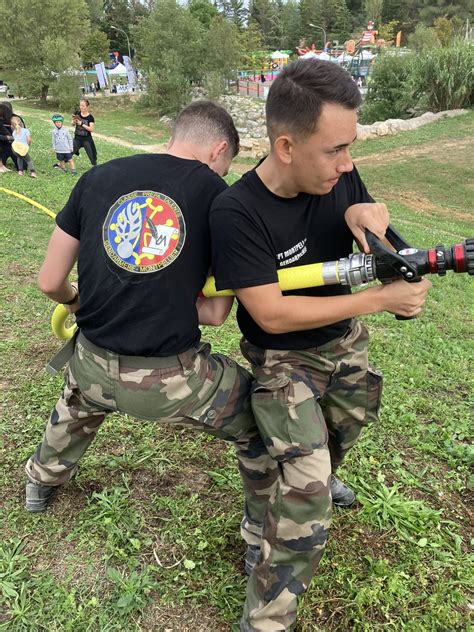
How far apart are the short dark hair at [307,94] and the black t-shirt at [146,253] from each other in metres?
0.38

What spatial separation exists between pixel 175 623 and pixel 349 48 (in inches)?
2754

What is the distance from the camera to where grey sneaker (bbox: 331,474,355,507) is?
2.70m

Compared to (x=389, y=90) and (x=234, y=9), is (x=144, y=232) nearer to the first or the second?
(x=389, y=90)

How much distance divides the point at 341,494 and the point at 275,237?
4.64 ft

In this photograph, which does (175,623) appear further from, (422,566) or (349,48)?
(349,48)

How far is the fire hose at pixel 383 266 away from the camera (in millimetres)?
1806

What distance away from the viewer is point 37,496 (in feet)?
8.49

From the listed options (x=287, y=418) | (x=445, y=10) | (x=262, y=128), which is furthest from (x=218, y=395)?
(x=445, y=10)

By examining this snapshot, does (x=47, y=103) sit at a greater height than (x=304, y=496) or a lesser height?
lesser

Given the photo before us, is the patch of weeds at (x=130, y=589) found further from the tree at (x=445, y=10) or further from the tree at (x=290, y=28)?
the tree at (x=290, y=28)

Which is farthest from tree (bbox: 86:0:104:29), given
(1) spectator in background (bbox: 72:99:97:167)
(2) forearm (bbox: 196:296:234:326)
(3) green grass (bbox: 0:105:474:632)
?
(2) forearm (bbox: 196:296:234:326)

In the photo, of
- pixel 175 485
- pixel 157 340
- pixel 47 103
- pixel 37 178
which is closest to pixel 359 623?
pixel 175 485

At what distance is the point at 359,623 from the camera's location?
216 cm

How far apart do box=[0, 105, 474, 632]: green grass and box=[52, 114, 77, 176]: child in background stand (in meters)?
8.12
